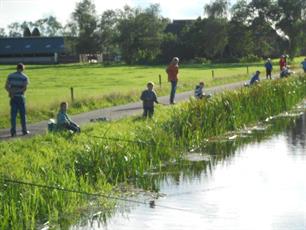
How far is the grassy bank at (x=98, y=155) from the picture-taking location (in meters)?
11.2

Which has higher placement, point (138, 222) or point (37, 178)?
point (37, 178)

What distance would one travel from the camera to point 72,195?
1186cm

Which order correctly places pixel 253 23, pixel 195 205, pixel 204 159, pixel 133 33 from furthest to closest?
pixel 133 33
pixel 253 23
pixel 204 159
pixel 195 205

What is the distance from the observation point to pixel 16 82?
17.7 m

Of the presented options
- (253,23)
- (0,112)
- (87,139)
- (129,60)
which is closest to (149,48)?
(129,60)

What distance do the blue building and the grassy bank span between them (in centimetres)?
9687

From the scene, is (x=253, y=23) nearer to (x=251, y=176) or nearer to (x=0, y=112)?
(x=0, y=112)

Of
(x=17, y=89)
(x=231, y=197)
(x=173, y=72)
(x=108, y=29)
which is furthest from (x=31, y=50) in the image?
(x=231, y=197)

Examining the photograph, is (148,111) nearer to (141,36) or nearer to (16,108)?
(16,108)

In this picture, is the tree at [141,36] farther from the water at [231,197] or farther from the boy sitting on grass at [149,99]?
the water at [231,197]

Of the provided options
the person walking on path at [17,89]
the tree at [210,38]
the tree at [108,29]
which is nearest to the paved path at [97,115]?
the person walking on path at [17,89]

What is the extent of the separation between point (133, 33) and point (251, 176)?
91.0 metres

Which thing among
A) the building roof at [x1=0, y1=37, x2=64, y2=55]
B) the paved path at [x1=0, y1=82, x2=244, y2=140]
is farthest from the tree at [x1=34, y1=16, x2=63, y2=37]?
the paved path at [x1=0, y1=82, x2=244, y2=140]

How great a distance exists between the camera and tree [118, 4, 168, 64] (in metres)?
98.3
